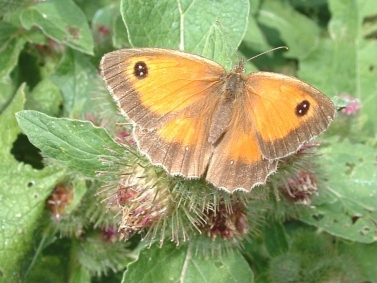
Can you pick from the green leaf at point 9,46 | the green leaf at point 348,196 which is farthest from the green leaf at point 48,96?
the green leaf at point 348,196

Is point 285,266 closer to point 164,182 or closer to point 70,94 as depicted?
point 164,182

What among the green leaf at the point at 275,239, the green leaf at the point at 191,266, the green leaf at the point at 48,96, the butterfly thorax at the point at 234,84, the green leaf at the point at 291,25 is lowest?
the green leaf at the point at 191,266

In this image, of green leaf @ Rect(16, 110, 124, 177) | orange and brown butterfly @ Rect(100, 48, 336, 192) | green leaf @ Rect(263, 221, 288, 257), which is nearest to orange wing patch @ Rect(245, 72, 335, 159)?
orange and brown butterfly @ Rect(100, 48, 336, 192)

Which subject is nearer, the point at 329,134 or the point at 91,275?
the point at 91,275

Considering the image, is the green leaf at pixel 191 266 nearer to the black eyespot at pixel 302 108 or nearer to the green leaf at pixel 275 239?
the green leaf at pixel 275 239

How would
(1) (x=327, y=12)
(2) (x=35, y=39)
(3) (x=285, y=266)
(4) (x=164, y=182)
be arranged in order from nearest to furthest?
(4) (x=164, y=182) < (3) (x=285, y=266) < (2) (x=35, y=39) < (1) (x=327, y=12)

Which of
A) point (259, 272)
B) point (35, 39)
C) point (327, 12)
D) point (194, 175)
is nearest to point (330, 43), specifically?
point (327, 12)

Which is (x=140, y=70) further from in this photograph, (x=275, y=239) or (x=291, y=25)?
(x=291, y=25)
